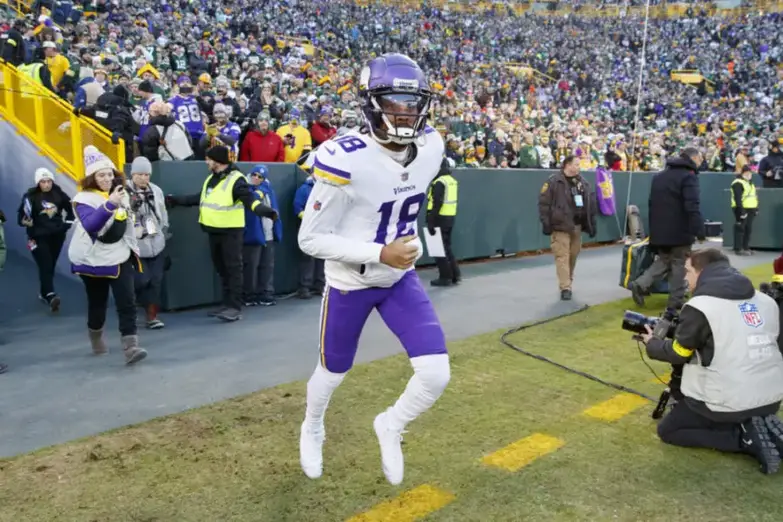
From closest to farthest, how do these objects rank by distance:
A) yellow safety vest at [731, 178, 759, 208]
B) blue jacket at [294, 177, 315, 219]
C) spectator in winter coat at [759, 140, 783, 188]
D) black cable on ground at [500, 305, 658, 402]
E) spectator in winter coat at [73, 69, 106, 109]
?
black cable on ground at [500, 305, 658, 402], blue jacket at [294, 177, 315, 219], spectator in winter coat at [73, 69, 106, 109], yellow safety vest at [731, 178, 759, 208], spectator in winter coat at [759, 140, 783, 188]

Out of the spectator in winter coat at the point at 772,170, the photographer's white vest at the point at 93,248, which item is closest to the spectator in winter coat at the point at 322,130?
the photographer's white vest at the point at 93,248

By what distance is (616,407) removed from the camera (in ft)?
15.9

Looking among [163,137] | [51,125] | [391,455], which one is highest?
[51,125]

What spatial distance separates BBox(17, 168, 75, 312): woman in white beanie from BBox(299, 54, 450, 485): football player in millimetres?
5216

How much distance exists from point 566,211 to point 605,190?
6.02 m

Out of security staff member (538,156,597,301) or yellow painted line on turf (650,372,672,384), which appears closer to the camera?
yellow painted line on turf (650,372,672,384)

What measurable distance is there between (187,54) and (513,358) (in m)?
14.7

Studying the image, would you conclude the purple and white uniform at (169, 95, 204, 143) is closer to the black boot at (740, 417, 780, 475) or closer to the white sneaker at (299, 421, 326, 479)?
the white sneaker at (299, 421, 326, 479)

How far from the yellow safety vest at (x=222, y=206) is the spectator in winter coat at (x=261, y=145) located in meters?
2.07

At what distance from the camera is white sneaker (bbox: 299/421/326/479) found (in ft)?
12.1

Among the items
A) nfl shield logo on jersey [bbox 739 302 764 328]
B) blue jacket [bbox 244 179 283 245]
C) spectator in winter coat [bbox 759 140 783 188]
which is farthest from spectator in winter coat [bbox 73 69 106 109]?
spectator in winter coat [bbox 759 140 783 188]

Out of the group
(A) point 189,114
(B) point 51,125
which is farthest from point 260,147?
(B) point 51,125

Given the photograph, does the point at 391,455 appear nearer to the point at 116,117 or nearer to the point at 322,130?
the point at 116,117

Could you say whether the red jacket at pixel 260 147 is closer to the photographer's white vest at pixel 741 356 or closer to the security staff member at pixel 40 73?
the security staff member at pixel 40 73
